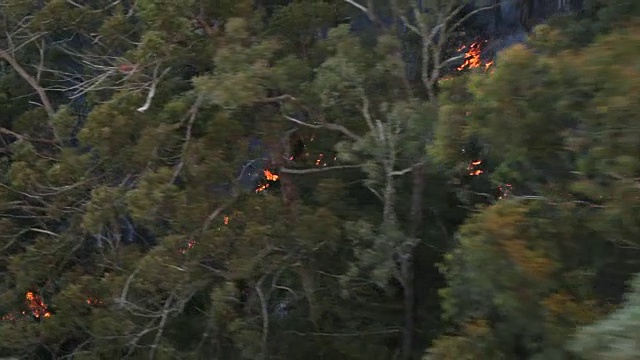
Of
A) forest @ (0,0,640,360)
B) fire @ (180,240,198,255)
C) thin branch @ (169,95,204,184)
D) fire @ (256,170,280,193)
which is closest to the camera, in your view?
forest @ (0,0,640,360)

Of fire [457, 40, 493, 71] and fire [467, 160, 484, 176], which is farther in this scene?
fire [457, 40, 493, 71]

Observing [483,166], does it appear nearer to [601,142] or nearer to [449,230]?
[449,230]

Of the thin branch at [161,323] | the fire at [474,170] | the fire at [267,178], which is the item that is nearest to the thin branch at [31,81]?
the fire at [267,178]

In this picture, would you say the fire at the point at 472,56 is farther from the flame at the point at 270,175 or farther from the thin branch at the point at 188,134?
the thin branch at the point at 188,134

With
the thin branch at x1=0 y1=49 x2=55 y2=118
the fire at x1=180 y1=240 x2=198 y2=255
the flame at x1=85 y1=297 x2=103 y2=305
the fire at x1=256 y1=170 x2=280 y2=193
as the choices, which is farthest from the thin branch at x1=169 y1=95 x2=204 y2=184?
the thin branch at x1=0 y1=49 x2=55 y2=118

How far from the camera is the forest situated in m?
2.75

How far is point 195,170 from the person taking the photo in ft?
14.8

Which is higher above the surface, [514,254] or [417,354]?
[514,254]

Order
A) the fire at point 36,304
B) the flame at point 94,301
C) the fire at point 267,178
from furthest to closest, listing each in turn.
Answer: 1. the fire at point 36,304
2. the fire at point 267,178
3. the flame at point 94,301

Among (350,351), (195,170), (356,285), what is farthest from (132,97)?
(350,351)

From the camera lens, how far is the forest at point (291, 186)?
2754mm

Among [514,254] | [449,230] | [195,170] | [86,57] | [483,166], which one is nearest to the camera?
[514,254]

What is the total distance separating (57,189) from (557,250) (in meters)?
3.92

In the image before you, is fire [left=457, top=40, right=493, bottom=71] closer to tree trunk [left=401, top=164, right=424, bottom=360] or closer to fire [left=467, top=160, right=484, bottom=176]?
fire [left=467, top=160, right=484, bottom=176]
